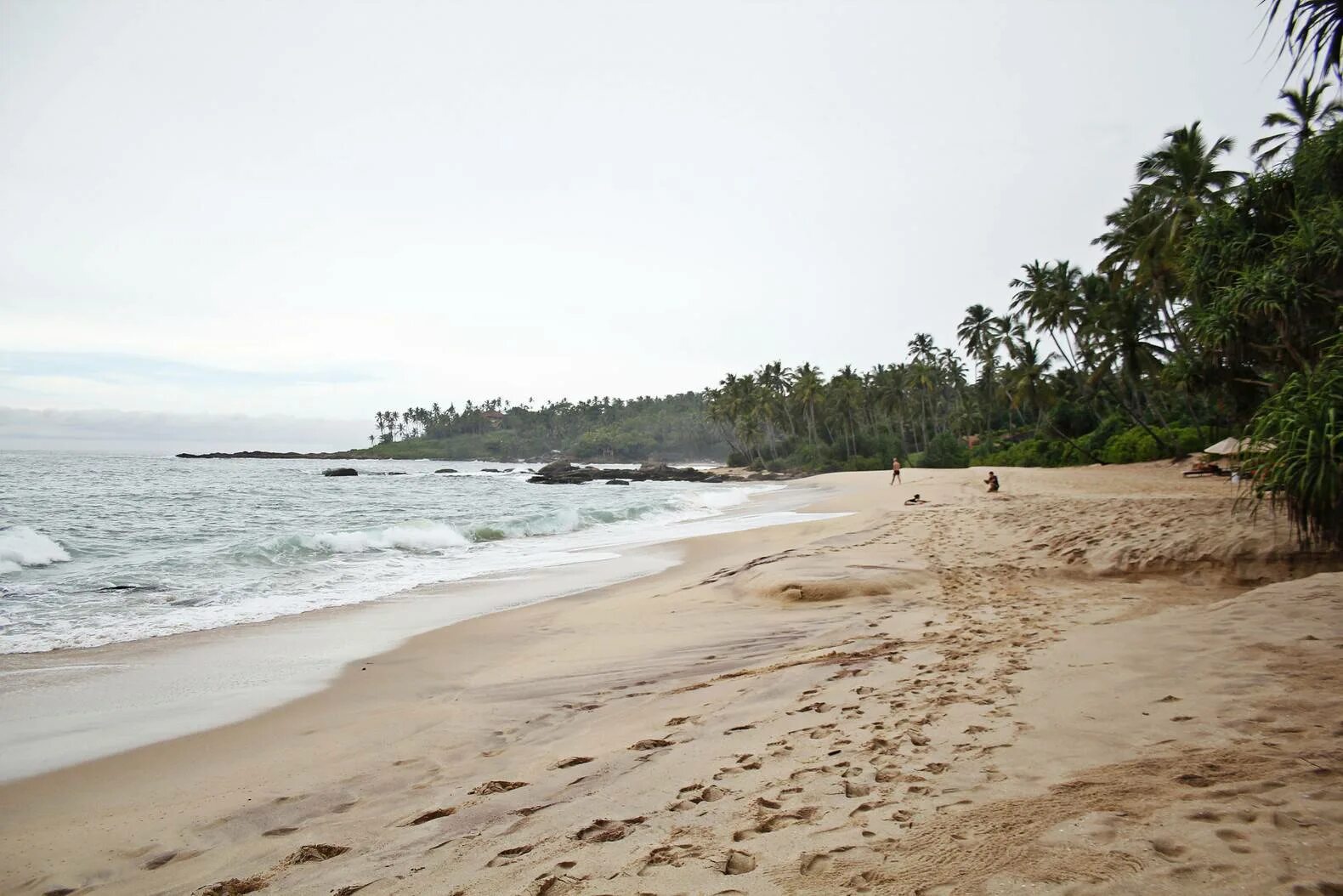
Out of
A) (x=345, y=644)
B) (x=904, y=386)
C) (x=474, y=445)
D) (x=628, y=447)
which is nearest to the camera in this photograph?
(x=345, y=644)

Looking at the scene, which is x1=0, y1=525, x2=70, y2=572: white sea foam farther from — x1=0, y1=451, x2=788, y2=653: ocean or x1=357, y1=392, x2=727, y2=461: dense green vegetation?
x1=357, y1=392, x2=727, y2=461: dense green vegetation

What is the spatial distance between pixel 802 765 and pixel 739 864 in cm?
99

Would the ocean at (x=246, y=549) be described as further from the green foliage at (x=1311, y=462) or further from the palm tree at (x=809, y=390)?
the palm tree at (x=809, y=390)

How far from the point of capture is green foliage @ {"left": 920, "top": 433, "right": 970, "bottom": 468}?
5038 cm

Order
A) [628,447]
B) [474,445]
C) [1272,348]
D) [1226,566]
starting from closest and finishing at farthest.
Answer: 1. [1226,566]
2. [1272,348]
3. [628,447]
4. [474,445]

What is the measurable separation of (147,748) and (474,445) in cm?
15649

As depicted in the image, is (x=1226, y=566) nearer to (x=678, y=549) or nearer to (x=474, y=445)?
(x=678, y=549)

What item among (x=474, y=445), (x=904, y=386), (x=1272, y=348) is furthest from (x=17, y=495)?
(x=474, y=445)

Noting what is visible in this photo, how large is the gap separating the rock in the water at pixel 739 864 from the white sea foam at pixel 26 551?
16.4 meters

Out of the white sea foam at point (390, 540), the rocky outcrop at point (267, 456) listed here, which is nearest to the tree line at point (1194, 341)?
the white sea foam at point (390, 540)

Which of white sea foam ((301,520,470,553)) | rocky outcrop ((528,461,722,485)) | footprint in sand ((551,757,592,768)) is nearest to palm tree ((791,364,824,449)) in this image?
rocky outcrop ((528,461,722,485))

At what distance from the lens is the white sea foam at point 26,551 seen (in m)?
13.3

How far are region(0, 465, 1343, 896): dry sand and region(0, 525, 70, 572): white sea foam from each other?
11504 mm

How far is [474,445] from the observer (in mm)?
155625
